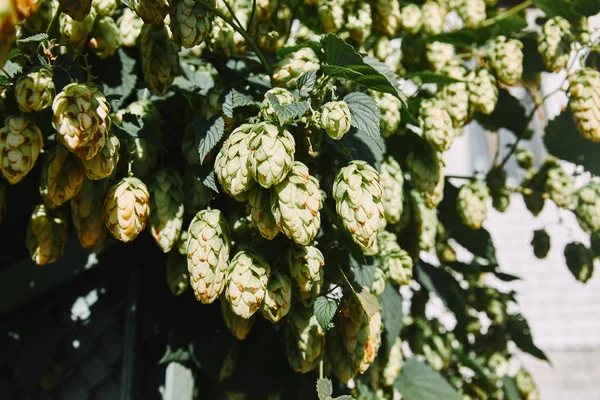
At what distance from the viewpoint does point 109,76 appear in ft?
3.25

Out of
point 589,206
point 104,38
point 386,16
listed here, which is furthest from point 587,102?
point 104,38

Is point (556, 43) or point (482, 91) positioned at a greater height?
point (556, 43)

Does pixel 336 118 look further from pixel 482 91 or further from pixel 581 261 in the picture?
pixel 581 261

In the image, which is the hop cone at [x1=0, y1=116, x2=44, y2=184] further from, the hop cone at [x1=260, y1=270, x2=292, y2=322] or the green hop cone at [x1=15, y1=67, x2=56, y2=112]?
the hop cone at [x1=260, y1=270, x2=292, y2=322]

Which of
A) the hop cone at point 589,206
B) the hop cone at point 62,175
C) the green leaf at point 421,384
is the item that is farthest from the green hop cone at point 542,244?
the hop cone at point 62,175

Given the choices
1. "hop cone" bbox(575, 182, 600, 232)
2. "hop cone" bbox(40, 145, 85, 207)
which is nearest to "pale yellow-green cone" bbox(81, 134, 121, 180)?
"hop cone" bbox(40, 145, 85, 207)

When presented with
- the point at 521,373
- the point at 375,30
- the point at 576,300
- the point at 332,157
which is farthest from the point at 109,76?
the point at 576,300

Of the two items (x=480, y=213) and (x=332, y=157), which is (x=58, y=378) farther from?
(x=480, y=213)

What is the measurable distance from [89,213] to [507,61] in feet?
2.81

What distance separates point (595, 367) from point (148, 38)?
365cm

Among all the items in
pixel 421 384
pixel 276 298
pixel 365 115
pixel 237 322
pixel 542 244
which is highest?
pixel 365 115

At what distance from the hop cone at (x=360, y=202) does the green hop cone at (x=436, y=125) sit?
0.31 metres

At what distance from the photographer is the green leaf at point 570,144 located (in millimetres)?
1343

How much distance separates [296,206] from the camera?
27.3 inches
